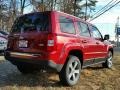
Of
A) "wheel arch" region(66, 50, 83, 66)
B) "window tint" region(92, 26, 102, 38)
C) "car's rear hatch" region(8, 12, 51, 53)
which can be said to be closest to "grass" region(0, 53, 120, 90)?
"wheel arch" region(66, 50, 83, 66)

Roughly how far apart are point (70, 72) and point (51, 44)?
3.75ft

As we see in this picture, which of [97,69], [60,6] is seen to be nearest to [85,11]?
[60,6]

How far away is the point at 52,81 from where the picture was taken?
9.05m

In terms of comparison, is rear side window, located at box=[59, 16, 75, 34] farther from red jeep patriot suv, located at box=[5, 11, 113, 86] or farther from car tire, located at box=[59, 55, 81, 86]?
car tire, located at box=[59, 55, 81, 86]

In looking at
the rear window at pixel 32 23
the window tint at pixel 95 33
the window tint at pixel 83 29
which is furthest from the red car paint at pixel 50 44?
the window tint at pixel 95 33

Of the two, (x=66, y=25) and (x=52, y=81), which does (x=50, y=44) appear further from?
(x=52, y=81)

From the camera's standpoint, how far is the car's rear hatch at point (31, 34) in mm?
7984

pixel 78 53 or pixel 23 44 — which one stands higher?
pixel 23 44

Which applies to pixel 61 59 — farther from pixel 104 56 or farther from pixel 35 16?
pixel 104 56

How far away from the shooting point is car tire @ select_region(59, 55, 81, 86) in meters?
8.32

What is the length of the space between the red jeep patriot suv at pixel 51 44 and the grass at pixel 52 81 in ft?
1.26

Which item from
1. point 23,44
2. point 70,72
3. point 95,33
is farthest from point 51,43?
point 95,33

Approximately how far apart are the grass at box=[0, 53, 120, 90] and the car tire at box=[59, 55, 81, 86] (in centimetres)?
16

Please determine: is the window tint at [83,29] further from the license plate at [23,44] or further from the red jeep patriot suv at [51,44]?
the license plate at [23,44]
